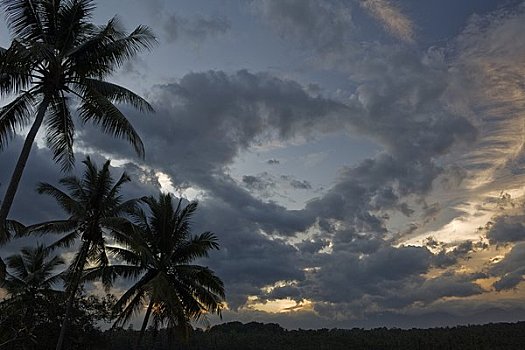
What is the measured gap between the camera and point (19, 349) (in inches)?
1300

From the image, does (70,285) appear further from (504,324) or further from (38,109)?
(504,324)

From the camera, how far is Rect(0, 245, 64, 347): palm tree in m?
32.1

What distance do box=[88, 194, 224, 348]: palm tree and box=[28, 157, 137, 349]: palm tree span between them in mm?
1095

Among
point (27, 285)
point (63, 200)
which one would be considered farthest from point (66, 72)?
point (27, 285)

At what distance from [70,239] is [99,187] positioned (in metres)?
3.14

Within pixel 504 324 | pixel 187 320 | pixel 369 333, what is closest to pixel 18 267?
pixel 187 320

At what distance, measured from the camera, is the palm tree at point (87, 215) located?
2659 cm

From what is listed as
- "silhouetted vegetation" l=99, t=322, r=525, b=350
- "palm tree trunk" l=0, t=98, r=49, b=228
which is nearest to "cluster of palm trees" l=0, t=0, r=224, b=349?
"palm tree trunk" l=0, t=98, r=49, b=228

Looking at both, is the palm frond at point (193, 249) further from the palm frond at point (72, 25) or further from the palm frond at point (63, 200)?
the palm frond at point (72, 25)

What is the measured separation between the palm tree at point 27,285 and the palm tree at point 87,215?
5.78 m

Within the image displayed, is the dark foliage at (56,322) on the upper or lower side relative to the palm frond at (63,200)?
lower

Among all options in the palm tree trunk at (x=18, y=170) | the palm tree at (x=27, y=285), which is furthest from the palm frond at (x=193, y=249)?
the palm tree trunk at (x=18, y=170)

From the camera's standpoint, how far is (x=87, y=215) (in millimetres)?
27438

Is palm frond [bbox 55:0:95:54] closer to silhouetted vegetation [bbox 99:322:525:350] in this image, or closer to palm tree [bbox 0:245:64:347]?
palm tree [bbox 0:245:64:347]
